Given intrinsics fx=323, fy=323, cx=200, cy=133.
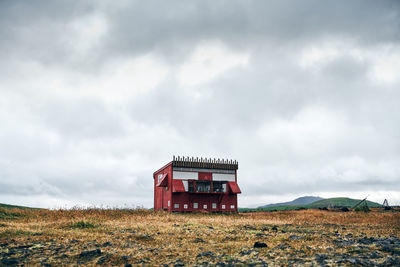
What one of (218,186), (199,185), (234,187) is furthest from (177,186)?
(234,187)

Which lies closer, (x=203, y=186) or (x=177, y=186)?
(x=177, y=186)

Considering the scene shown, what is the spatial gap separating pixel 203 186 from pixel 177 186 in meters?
3.85

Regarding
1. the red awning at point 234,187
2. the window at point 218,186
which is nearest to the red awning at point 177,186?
the window at point 218,186

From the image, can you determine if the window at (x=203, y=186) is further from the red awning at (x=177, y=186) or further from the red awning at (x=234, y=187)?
the red awning at (x=234, y=187)

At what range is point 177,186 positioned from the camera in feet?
127

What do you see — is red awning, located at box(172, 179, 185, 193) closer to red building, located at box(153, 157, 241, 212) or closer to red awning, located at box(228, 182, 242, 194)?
red building, located at box(153, 157, 241, 212)

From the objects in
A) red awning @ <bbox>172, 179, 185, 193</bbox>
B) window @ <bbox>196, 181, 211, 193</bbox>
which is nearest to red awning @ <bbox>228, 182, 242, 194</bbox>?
window @ <bbox>196, 181, 211, 193</bbox>

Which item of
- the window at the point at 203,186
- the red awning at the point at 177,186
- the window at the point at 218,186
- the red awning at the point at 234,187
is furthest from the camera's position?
the window at the point at 218,186

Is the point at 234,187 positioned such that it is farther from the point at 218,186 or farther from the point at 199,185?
the point at 199,185

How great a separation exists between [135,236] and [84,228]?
455cm

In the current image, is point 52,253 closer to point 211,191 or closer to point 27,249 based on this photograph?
point 27,249

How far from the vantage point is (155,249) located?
12.4 meters

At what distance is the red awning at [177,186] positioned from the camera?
38.4m

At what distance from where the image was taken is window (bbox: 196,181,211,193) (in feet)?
134
